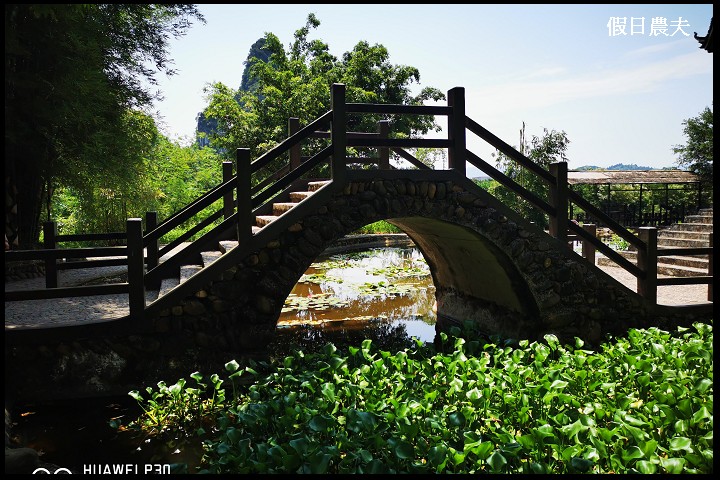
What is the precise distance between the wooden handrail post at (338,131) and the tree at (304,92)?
39.4 ft

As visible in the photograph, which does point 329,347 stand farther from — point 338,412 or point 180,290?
point 180,290

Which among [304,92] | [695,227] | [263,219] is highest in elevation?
[304,92]

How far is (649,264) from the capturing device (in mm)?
7078

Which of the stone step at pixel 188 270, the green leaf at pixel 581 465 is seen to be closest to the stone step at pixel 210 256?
the stone step at pixel 188 270

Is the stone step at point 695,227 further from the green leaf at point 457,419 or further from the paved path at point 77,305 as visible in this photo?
the green leaf at point 457,419

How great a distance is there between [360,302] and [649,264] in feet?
16.1

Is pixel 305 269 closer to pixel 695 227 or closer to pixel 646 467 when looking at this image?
pixel 646 467

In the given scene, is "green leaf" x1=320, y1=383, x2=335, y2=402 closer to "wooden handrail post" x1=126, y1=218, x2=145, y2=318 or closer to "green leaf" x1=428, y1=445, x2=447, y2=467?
"green leaf" x1=428, y1=445, x2=447, y2=467

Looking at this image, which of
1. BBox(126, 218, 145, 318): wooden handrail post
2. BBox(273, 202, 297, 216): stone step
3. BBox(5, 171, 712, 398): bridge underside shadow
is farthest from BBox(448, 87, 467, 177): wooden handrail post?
BBox(126, 218, 145, 318): wooden handrail post

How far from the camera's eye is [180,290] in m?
5.48

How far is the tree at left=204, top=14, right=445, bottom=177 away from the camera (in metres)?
18.2

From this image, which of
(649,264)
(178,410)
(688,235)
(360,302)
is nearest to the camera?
(178,410)

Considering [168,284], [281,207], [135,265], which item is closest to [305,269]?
[281,207]

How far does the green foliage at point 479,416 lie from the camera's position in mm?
3344
